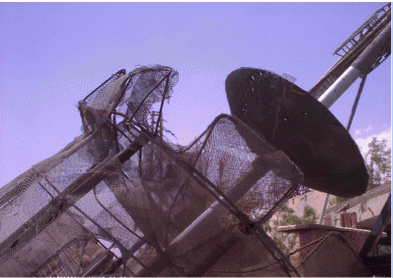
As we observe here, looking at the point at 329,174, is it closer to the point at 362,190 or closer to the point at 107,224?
the point at 362,190

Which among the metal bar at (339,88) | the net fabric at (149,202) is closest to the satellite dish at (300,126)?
the net fabric at (149,202)

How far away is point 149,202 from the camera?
14.4 ft

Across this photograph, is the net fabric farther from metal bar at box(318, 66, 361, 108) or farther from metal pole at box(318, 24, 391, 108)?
metal pole at box(318, 24, 391, 108)

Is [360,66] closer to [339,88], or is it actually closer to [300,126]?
[339,88]

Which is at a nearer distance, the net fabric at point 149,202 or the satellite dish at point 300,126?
the net fabric at point 149,202

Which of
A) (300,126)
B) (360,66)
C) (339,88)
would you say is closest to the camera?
(300,126)

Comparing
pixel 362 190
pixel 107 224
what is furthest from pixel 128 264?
pixel 362 190

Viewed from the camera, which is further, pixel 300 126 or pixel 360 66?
pixel 360 66

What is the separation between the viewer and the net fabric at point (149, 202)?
424cm

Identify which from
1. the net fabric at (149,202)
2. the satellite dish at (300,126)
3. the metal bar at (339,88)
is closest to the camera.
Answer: the net fabric at (149,202)

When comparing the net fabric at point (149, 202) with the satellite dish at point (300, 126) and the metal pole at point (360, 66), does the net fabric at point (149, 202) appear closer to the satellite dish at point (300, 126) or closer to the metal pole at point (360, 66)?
the satellite dish at point (300, 126)

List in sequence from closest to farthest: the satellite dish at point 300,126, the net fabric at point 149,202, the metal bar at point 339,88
→ the net fabric at point 149,202 → the satellite dish at point 300,126 → the metal bar at point 339,88

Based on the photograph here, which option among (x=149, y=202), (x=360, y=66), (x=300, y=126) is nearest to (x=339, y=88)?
(x=360, y=66)

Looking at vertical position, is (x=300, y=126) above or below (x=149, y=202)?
below
